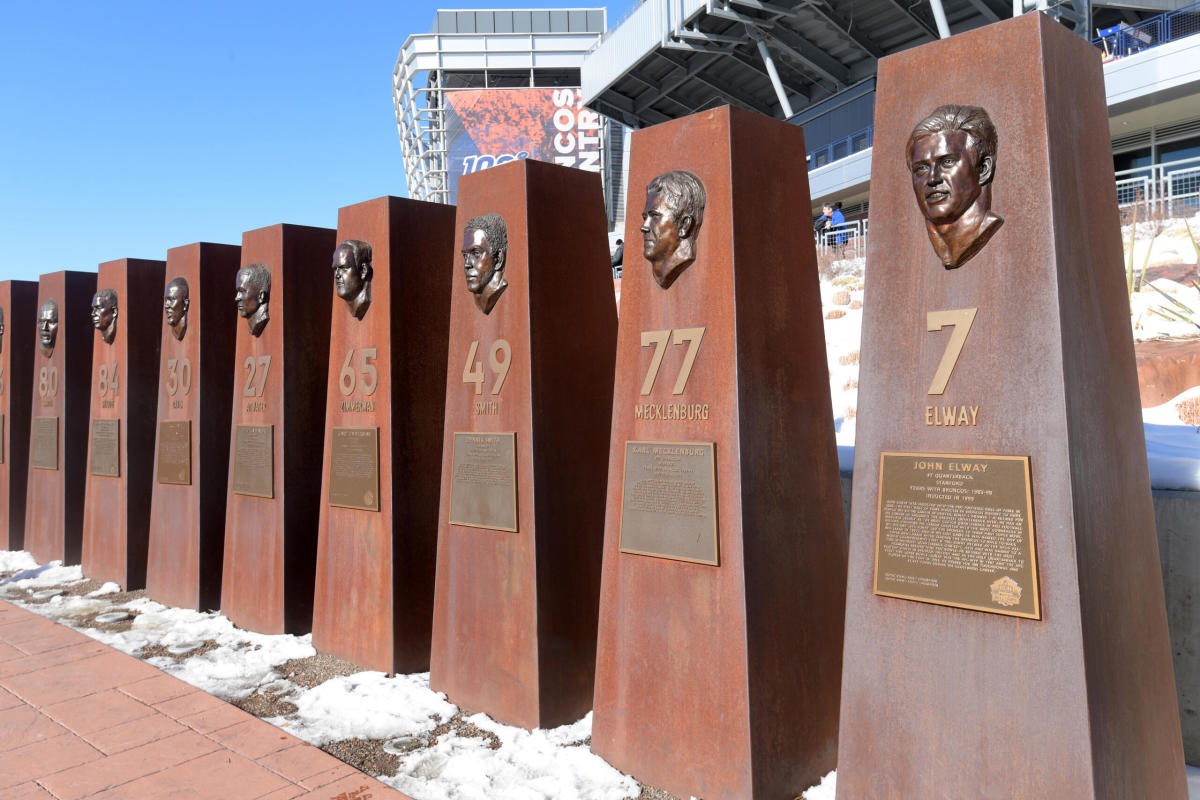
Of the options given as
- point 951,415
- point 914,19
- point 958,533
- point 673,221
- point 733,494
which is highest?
point 914,19

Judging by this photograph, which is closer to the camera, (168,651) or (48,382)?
(168,651)

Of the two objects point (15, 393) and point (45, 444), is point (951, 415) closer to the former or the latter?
point (45, 444)

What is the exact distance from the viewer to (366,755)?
4617 millimetres

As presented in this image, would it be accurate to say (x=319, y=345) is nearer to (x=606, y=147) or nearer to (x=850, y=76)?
(x=850, y=76)

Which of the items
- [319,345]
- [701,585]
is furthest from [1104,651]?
[319,345]

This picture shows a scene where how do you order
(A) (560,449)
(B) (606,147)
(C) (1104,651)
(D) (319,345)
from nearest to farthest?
(C) (1104,651) < (A) (560,449) < (D) (319,345) < (B) (606,147)

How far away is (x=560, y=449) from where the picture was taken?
16.6 ft

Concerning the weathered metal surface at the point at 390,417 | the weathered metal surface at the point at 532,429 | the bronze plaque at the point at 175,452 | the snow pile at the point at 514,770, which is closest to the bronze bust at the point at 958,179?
the weathered metal surface at the point at 532,429

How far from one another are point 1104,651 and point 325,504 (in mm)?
5007

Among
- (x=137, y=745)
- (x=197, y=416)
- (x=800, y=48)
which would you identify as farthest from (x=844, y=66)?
(x=137, y=745)

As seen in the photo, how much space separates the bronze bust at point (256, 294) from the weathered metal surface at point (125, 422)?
249 cm

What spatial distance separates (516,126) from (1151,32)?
127ft

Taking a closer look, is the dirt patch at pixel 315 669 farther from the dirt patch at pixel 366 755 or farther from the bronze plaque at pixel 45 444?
the bronze plaque at pixel 45 444

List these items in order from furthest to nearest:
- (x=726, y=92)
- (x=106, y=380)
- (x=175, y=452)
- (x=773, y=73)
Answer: (x=726, y=92) < (x=773, y=73) < (x=106, y=380) < (x=175, y=452)
